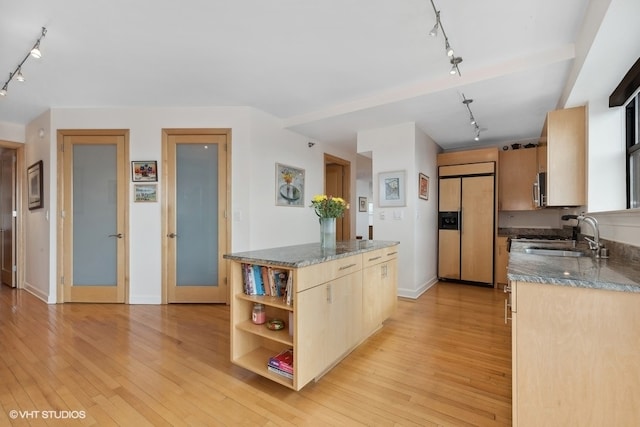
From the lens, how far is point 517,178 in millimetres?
4559

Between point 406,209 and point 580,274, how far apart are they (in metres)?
2.68

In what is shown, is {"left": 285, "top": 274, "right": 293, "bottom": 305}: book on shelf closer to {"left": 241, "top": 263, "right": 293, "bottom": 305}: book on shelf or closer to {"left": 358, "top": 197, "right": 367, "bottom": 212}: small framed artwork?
{"left": 241, "top": 263, "right": 293, "bottom": 305}: book on shelf

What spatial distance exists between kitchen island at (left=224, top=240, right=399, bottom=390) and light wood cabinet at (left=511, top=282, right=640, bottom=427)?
105 centimetres

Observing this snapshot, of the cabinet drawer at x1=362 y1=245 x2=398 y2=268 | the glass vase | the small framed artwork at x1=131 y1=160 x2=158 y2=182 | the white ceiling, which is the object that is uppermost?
the white ceiling

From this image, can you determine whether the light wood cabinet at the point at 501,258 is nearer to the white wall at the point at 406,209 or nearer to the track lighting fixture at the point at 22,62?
the white wall at the point at 406,209

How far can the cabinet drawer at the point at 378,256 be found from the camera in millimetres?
2488

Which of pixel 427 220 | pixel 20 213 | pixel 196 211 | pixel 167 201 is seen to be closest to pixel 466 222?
pixel 427 220

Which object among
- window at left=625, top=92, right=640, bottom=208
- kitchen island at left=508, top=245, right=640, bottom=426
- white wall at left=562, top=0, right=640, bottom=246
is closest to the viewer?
kitchen island at left=508, top=245, right=640, bottom=426

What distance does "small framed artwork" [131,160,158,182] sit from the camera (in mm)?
3721

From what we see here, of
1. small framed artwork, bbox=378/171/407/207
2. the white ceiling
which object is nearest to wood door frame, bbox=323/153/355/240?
small framed artwork, bbox=378/171/407/207

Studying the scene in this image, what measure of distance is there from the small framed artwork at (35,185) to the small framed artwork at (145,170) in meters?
1.41

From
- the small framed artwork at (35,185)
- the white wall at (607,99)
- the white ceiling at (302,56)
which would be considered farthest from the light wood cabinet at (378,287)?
the small framed artwork at (35,185)

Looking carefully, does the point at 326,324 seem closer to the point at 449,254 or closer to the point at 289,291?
the point at 289,291

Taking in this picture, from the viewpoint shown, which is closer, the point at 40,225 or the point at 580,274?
the point at 580,274
